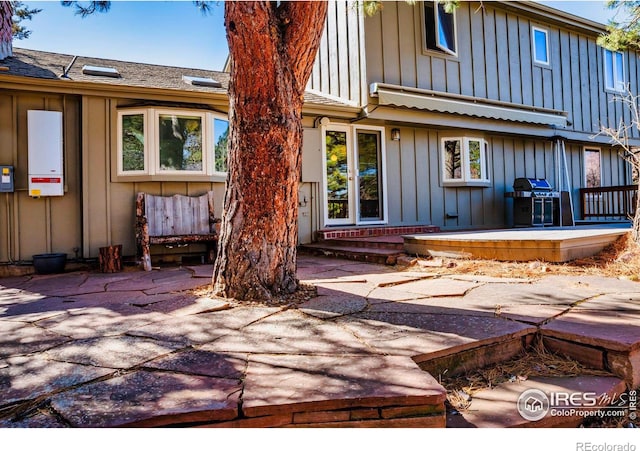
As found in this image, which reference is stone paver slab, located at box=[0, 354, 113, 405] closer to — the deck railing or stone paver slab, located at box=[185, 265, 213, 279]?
stone paver slab, located at box=[185, 265, 213, 279]

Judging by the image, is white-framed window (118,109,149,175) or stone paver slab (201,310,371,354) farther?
white-framed window (118,109,149,175)

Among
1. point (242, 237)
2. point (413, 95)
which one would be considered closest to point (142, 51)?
point (413, 95)

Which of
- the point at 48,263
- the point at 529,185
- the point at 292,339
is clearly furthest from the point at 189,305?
the point at 529,185

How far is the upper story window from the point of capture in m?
7.56

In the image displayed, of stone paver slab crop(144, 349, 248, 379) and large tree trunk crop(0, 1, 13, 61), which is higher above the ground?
large tree trunk crop(0, 1, 13, 61)

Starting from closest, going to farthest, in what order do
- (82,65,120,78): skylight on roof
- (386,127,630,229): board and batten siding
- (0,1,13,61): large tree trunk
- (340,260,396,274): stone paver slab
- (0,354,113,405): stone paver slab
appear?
(0,354,113,405): stone paver slab
(340,260,396,274): stone paver slab
(82,65,120,78): skylight on roof
(0,1,13,61): large tree trunk
(386,127,630,229): board and batten siding

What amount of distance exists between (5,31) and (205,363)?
7.70 m

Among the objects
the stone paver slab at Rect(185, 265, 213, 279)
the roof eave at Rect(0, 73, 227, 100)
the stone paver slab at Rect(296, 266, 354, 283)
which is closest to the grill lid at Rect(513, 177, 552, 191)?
the stone paver slab at Rect(296, 266, 354, 283)

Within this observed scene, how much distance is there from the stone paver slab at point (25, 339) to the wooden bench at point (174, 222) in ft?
8.85

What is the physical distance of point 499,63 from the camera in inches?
328

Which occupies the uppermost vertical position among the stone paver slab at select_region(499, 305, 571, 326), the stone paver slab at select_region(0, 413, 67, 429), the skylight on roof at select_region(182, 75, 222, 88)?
the skylight on roof at select_region(182, 75, 222, 88)

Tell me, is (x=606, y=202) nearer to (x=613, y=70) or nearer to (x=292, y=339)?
(x=613, y=70)

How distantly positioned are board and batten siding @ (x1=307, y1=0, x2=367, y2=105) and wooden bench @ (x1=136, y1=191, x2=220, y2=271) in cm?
332

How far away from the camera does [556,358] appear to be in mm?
1873
